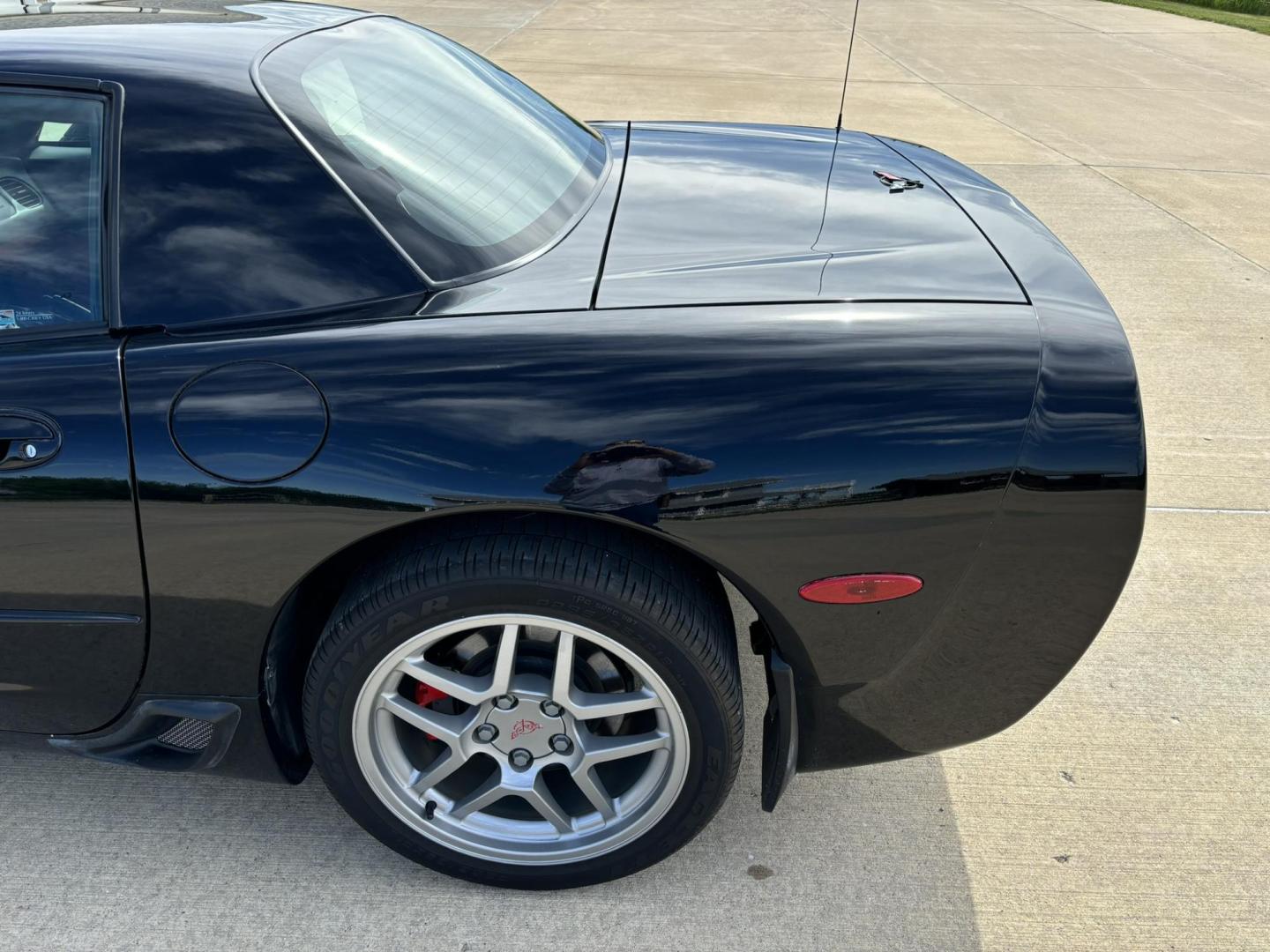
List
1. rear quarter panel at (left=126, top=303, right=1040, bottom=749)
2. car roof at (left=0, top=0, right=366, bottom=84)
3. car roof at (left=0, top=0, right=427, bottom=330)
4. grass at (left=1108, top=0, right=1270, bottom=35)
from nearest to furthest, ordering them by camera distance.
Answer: rear quarter panel at (left=126, top=303, right=1040, bottom=749) → car roof at (left=0, top=0, right=427, bottom=330) → car roof at (left=0, top=0, right=366, bottom=84) → grass at (left=1108, top=0, right=1270, bottom=35)

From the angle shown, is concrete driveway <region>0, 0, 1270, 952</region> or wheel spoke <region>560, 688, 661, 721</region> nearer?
wheel spoke <region>560, 688, 661, 721</region>

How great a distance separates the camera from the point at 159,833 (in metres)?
2.29

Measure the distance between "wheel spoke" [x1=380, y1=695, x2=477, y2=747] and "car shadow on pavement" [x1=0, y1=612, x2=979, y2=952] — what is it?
0.36 meters

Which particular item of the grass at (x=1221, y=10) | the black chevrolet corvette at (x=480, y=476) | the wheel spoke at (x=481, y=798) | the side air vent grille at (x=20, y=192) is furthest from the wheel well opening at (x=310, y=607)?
the grass at (x=1221, y=10)

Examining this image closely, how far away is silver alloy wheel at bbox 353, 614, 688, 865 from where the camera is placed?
1.97 m

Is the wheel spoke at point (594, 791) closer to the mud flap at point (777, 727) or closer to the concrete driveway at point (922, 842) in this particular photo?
the concrete driveway at point (922, 842)

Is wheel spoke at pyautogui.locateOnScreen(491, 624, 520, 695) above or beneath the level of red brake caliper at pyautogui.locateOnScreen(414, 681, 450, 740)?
above

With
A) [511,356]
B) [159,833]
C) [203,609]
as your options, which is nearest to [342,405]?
[511,356]

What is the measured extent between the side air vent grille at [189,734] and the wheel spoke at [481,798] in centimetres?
48

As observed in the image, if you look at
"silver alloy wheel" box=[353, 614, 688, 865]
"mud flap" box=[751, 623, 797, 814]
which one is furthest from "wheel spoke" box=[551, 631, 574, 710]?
"mud flap" box=[751, 623, 797, 814]

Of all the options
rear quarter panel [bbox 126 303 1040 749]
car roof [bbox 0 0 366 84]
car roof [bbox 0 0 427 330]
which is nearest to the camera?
rear quarter panel [bbox 126 303 1040 749]

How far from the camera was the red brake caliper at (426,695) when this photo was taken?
2113 mm

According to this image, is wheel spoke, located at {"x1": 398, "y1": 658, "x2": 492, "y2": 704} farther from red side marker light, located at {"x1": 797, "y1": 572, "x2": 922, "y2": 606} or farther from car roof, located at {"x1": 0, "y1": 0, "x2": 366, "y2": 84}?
car roof, located at {"x1": 0, "y1": 0, "x2": 366, "y2": 84}

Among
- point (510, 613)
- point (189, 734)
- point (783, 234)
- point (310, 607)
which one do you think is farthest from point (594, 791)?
point (783, 234)
